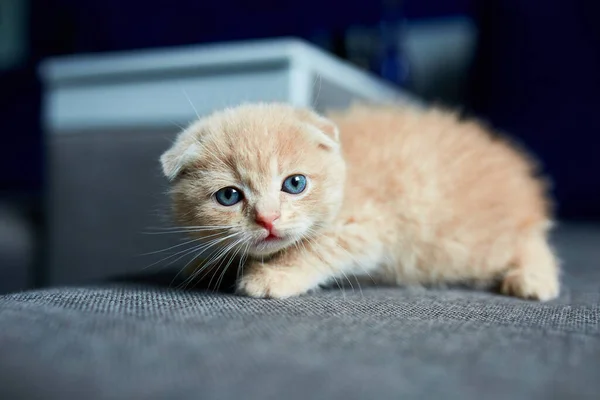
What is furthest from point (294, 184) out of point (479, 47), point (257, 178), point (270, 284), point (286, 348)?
point (479, 47)

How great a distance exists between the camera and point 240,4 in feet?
9.48

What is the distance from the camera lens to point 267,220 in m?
0.92

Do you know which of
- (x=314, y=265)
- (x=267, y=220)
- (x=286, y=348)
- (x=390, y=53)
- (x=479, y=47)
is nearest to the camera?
(x=286, y=348)

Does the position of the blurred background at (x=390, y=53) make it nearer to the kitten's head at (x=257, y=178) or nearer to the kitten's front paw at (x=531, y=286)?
the kitten's head at (x=257, y=178)

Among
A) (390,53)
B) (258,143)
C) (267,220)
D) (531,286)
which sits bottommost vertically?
(531,286)

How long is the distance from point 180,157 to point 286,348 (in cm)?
50

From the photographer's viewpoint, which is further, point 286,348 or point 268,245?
point 268,245

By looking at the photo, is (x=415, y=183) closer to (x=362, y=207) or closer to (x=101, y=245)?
(x=362, y=207)

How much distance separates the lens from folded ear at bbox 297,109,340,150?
105cm

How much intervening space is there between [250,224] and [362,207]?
27cm

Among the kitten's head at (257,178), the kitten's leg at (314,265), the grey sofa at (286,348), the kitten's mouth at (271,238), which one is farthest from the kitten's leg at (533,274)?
the kitten's mouth at (271,238)

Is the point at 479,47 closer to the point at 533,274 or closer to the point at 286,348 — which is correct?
the point at 533,274

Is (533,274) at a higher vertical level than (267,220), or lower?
lower

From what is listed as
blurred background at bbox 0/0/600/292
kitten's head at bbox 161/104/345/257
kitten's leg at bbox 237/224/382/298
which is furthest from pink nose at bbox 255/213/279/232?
blurred background at bbox 0/0/600/292
